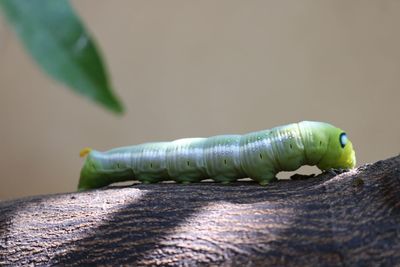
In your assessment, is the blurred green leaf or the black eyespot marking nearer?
the blurred green leaf

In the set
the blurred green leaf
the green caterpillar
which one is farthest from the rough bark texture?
the blurred green leaf

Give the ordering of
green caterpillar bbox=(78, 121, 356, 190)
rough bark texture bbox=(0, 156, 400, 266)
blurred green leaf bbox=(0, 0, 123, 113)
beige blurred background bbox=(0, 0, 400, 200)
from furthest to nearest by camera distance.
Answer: beige blurred background bbox=(0, 0, 400, 200)
green caterpillar bbox=(78, 121, 356, 190)
rough bark texture bbox=(0, 156, 400, 266)
blurred green leaf bbox=(0, 0, 123, 113)

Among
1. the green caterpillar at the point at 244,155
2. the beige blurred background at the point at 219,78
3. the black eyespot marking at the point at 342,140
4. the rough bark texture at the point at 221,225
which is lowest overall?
the rough bark texture at the point at 221,225

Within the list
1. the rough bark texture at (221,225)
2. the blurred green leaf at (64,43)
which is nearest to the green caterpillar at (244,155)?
the rough bark texture at (221,225)

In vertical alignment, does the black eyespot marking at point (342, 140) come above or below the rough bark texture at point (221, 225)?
above

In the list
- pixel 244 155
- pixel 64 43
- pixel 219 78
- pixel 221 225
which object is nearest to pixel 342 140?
Answer: pixel 244 155

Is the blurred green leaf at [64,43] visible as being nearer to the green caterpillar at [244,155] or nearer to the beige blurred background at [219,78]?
the green caterpillar at [244,155]

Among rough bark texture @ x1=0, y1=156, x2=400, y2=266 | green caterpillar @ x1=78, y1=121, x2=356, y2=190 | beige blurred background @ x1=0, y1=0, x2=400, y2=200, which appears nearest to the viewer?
rough bark texture @ x1=0, y1=156, x2=400, y2=266

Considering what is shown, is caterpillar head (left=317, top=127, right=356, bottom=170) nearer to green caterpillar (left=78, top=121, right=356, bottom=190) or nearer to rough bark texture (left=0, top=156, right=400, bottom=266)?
green caterpillar (left=78, top=121, right=356, bottom=190)
